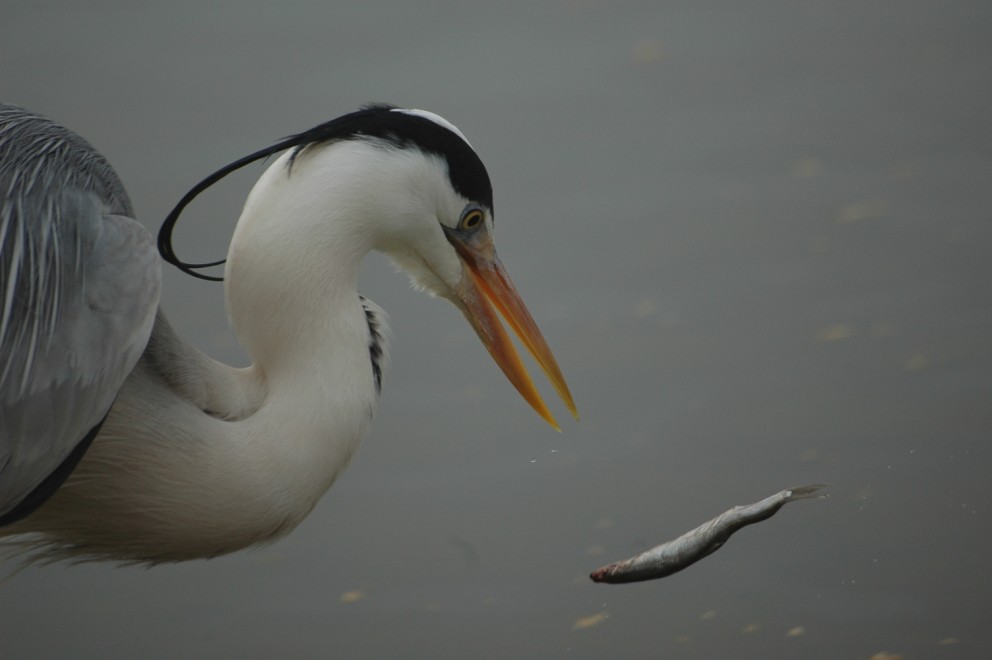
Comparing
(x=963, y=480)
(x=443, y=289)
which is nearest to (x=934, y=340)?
(x=963, y=480)

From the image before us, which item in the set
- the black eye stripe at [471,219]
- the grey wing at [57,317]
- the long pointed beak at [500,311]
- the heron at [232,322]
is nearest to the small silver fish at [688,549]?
the long pointed beak at [500,311]

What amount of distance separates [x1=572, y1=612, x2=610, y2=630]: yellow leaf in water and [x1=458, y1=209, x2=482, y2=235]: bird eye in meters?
1.04

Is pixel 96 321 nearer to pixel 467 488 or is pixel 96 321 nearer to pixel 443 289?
pixel 443 289

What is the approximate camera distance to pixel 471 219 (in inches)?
81.0

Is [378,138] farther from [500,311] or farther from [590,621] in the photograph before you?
[590,621]

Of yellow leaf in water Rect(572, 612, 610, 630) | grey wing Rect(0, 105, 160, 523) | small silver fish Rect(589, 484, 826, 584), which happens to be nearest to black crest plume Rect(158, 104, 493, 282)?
grey wing Rect(0, 105, 160, 523)

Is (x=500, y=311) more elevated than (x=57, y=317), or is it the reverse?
(x=57, y=317)

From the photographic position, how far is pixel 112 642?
269cm

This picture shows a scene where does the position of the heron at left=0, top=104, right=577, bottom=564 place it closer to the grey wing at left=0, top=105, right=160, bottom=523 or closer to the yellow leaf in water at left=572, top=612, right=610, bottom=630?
the grey wing at left=0, top=105, right=160, bottom=523

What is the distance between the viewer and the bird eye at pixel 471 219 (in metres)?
2.05

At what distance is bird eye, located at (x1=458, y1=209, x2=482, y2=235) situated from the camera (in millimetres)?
2047

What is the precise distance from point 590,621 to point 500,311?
2.83 feet

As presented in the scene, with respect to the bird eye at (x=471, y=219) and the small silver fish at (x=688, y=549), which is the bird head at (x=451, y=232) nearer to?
the bird eye at (x=471, y=219)

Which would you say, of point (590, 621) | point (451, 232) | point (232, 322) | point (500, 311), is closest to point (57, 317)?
point (232, 322)
